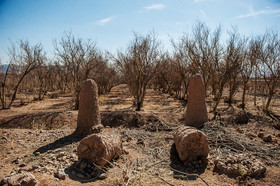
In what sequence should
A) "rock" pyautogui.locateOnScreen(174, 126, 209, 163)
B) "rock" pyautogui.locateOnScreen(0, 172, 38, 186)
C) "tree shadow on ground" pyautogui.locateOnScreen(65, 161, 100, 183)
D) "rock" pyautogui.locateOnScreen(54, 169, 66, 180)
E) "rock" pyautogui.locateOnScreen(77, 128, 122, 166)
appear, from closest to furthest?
"rock" pyautogui.locateOnScreen(0, 172, 38, 186) → "rock" pyautogui.locateOnScreen(54, 169, 66, 180) → "tree shadow on ground" pyautogui.locateOnScreen(65, 161, 100, 183) → "rock" pyautogui.locateOnScreen(77, 128, 122, 166) → "rock" pyautogui.locateOnScreen(174, 126, 209, 163)

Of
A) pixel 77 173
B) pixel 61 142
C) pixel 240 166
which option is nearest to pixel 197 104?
pixel 240 166

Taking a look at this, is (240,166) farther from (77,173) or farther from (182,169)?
(77,173)

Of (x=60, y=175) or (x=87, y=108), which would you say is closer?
(x=60, y=175)

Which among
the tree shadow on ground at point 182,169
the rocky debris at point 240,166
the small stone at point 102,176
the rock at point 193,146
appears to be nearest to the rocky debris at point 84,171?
the small stone at point 102,176

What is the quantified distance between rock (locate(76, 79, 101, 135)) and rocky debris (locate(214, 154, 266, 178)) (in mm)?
3789

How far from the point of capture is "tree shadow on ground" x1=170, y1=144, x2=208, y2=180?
370 centimetres

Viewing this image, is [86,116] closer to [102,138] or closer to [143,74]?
[102,138]

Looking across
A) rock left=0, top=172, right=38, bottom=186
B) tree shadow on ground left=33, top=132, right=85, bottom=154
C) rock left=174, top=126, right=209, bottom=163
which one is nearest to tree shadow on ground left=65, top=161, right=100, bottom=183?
rock left=0, top=172, right=38, bottom=186

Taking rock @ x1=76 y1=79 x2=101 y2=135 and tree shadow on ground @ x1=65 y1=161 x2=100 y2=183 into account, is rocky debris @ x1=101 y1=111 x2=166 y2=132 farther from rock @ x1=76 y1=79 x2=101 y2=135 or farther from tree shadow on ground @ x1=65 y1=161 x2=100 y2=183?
tree shadow on ground @ x1=65 y1=161 x2=100 y2=183

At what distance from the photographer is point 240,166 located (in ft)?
11.9

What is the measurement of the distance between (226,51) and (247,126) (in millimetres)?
6155

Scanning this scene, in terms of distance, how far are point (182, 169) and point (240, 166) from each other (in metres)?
1.13

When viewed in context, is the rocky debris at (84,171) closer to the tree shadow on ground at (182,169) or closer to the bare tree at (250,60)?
the tree shadow on ground at (182,169)

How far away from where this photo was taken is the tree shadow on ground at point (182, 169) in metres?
3.70
